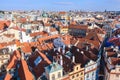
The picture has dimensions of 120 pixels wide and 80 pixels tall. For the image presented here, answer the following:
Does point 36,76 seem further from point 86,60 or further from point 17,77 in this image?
point 86,60

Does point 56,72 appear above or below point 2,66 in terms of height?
above

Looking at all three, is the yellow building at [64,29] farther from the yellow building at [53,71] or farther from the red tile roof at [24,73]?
the yellow building at [53,71]

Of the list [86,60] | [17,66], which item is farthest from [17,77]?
[86,60]

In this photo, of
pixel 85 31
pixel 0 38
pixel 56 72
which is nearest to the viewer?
pixel 56 72

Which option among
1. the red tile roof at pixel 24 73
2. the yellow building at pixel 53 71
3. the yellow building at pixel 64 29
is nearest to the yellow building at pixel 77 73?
the yellow building at pixel 53 71

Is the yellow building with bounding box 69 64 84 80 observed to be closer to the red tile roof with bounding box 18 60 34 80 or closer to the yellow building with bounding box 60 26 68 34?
the red tile roof with bounding box 18 60 34 80

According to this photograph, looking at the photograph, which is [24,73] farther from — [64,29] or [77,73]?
[64,29]

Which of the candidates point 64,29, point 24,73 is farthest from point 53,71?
point 64,29

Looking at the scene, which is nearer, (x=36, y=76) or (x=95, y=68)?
(x=36, y=76)
